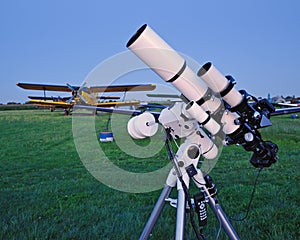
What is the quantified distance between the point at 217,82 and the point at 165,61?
13.3 inches

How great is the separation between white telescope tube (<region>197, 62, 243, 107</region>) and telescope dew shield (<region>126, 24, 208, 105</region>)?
0.16 feet

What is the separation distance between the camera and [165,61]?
4.72 ft

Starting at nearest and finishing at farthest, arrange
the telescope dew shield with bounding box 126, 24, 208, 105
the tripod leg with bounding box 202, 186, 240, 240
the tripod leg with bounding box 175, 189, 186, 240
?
the telescope dew shield with bounding box 126, 24, 208, 105 → the tripod leg with bounding box 175, 189, 186, 240 → the tripod leg with bounding box 202, 186, 240, 240

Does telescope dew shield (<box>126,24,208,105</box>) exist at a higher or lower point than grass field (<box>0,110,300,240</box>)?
higher

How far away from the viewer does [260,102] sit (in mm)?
1773

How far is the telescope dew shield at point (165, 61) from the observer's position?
136 centimetres

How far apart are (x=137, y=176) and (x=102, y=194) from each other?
1.27 m

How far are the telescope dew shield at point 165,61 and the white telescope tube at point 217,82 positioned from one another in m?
0.05

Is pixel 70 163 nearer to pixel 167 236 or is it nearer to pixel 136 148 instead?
pixel 167 236

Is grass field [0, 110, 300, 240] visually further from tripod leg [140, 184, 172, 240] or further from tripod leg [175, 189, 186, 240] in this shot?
tripod leg [175, 189, 186, 240]

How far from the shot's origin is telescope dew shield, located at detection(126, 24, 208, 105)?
136 centimetres

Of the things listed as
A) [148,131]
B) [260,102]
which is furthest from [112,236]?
[260,102]

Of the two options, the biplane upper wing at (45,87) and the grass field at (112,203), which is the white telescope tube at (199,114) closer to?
the grass field at (112,203)

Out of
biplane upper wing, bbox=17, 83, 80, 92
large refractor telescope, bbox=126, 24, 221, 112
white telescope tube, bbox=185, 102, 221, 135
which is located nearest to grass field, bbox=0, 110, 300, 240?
white telescope tube, bbox=185, 102, 221, 135
